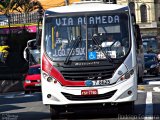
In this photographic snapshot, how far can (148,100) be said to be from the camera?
19.4 meters

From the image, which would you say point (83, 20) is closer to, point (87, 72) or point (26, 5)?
point (87, 72)

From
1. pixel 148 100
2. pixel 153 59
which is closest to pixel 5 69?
pixel 153 59

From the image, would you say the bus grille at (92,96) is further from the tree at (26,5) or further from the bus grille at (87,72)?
the tree at (26,5)

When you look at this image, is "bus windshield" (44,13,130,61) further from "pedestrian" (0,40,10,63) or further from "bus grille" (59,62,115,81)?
"pedestrian" (0,40,10,63)

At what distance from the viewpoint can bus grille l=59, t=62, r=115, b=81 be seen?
1377 cm

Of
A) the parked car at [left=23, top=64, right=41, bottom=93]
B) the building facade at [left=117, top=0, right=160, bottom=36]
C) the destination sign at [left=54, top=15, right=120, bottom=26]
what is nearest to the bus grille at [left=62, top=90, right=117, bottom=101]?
the destination sign at [left=54, top=15, right=120, bottom=26]

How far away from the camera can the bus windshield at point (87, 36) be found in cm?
1412

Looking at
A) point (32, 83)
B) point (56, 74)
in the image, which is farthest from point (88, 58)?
point (32, 83)

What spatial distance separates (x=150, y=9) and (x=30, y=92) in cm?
6488

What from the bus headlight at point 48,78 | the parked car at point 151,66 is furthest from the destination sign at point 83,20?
the parked car at point 151,66

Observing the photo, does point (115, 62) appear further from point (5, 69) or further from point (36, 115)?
point (5, 69)

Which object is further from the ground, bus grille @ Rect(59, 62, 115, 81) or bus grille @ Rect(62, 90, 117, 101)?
bus grille @ Rect(59, 62, 115, 81)

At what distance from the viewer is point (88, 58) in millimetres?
14094

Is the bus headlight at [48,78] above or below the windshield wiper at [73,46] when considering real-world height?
below
